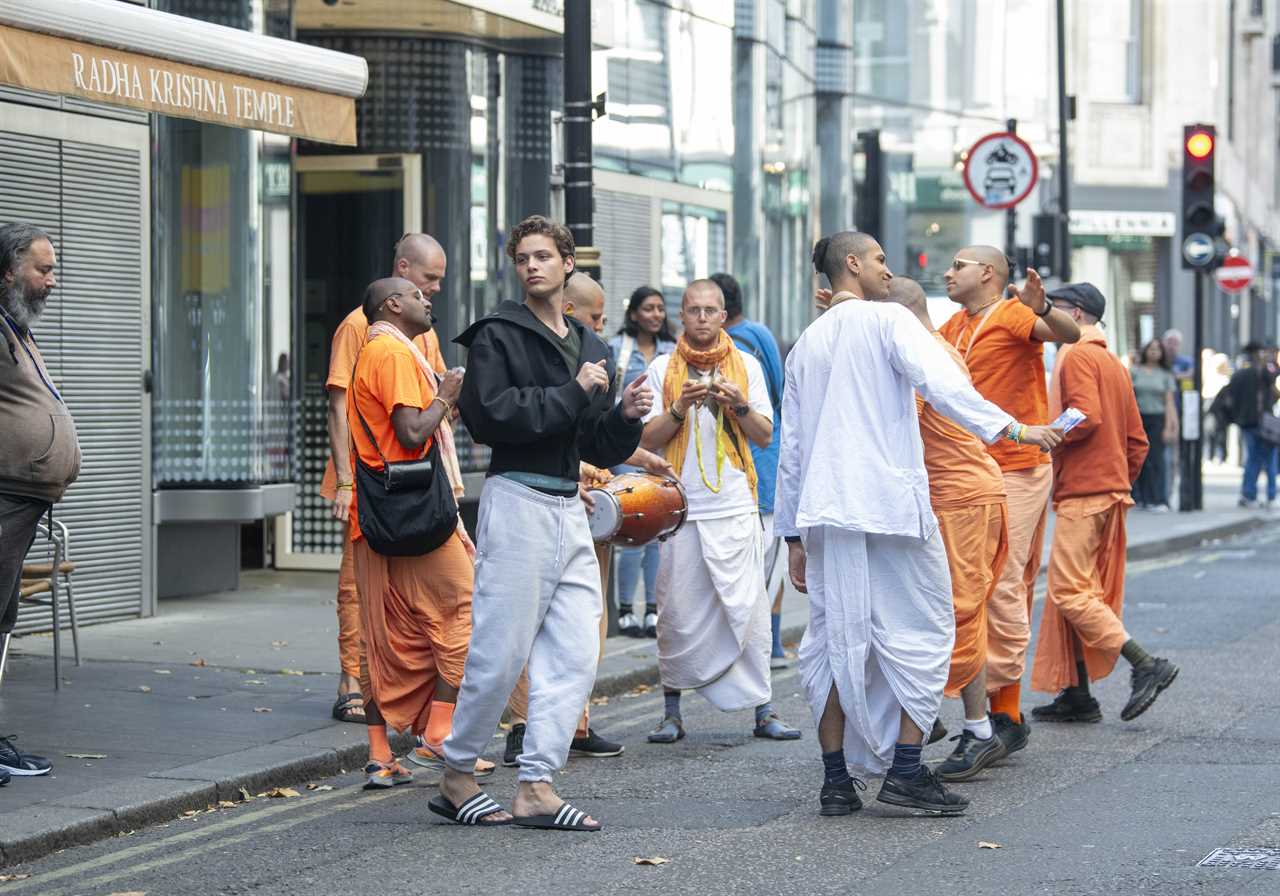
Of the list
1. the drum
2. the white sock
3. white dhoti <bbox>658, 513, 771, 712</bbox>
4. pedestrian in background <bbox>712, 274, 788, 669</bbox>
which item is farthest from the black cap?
the white sock

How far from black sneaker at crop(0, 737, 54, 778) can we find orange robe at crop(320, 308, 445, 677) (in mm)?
1493

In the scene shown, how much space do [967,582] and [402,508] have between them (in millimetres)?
2071

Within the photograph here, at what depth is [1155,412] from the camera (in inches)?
906

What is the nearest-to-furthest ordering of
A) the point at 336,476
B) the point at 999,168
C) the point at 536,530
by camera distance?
the point at 536,530 < the point at 336,476 < the point at 999,168

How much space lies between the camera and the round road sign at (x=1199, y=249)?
872 inches

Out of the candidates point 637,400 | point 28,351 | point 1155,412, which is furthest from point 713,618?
point 1155,412

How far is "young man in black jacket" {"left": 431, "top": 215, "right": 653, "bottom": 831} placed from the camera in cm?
677

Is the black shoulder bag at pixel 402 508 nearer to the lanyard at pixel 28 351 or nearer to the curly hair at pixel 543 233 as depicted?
the curly hair at pixel 543 233

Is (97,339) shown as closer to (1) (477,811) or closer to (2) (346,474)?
(2) (346,474)

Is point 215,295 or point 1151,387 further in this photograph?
point 1151,387

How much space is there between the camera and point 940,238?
40.7 meters

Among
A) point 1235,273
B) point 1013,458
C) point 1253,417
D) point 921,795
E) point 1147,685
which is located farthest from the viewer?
point 1235,273

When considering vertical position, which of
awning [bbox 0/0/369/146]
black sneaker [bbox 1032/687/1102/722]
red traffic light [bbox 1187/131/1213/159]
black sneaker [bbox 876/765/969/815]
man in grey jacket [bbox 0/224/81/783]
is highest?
red traffic light [bbox 1187/131/1213/159]

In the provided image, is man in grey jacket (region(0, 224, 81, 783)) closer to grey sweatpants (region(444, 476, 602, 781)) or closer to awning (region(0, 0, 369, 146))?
awning (region(0, 0, 369, 146))
